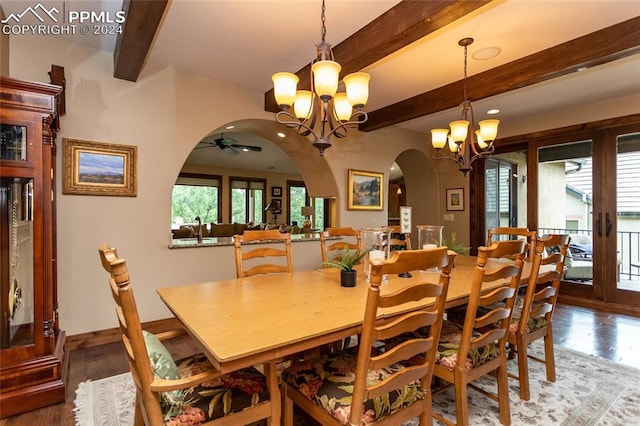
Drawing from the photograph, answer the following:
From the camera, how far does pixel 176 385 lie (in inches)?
41.3

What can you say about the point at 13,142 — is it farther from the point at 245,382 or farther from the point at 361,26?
the point at 361,26

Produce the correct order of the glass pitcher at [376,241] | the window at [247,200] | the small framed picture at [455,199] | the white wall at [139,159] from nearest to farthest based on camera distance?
the glass pitcher at [376,241]
the white wall at [139,159]
the small framed picture at [455,199]
the window at [247,200]

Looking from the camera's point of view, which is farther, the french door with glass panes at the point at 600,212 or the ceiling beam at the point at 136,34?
the french door with glass panes at the point at 600,212

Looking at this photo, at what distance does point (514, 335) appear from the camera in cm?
200

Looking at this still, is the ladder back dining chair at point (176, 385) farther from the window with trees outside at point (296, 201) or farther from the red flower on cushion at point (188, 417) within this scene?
the window with trees outside at point (296, 201)

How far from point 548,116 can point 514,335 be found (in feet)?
12.6

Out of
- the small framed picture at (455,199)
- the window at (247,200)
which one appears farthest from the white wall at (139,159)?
the window at (247,200)

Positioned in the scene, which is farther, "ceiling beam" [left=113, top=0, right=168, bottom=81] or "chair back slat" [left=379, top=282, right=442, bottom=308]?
"ceiling beam" [left=113, top=0, right=168, bottom=81]

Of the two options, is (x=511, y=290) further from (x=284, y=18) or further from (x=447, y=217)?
(x=447, y=217)

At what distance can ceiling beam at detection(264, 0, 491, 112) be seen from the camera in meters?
1.86

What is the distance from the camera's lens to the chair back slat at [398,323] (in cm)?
108

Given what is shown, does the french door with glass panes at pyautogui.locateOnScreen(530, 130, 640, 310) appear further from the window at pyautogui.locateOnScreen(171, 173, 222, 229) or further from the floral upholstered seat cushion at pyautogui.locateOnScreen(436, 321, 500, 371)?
the window at pyautogui.locateOnScreen(171, 173, 222, 229)

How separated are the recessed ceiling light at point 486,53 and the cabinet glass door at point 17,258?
352cm

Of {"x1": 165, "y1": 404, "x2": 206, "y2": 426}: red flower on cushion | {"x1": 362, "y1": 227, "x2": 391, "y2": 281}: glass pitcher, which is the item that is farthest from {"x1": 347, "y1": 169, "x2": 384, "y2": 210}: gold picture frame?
{"x1": 165, "y1": 404, "x2": 206, "y2": 426}: red flower on cushion
